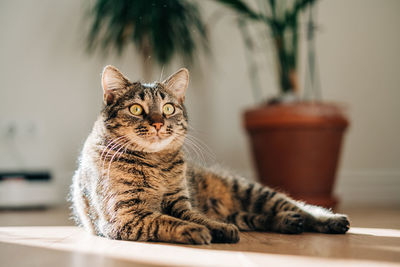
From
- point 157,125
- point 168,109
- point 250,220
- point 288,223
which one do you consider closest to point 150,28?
point 168,109

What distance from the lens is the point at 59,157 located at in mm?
2484

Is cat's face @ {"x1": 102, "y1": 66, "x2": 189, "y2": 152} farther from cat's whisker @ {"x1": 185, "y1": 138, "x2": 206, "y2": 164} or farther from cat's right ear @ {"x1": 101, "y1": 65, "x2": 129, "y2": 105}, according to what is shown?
cat's whisker @ {"x1": 185, "y1": 138, "x2": 206, "y2": 164}

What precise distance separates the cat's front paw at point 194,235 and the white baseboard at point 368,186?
178 cm

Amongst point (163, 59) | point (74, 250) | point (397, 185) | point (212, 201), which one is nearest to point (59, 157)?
point (163, 59)

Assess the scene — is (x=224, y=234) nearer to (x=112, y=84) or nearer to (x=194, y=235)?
(x=194, y=235)

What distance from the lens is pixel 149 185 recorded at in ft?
3.65

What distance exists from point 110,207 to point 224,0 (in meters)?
1.46

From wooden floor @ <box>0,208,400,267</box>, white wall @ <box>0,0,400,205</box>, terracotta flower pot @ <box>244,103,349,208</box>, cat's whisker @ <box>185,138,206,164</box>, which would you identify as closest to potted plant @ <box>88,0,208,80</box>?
white wall @ <box>0,0,400,205</box>

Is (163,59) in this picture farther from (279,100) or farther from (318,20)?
(318,20)

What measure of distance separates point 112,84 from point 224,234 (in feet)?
1.98

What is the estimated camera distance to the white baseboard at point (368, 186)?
2.49m

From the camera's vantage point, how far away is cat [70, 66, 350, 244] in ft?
3.32

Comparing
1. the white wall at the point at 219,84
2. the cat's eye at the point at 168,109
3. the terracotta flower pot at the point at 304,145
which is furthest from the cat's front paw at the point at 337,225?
the white wall at the point at 219,84

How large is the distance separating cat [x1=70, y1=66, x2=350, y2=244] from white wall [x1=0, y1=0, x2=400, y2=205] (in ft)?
4.04
